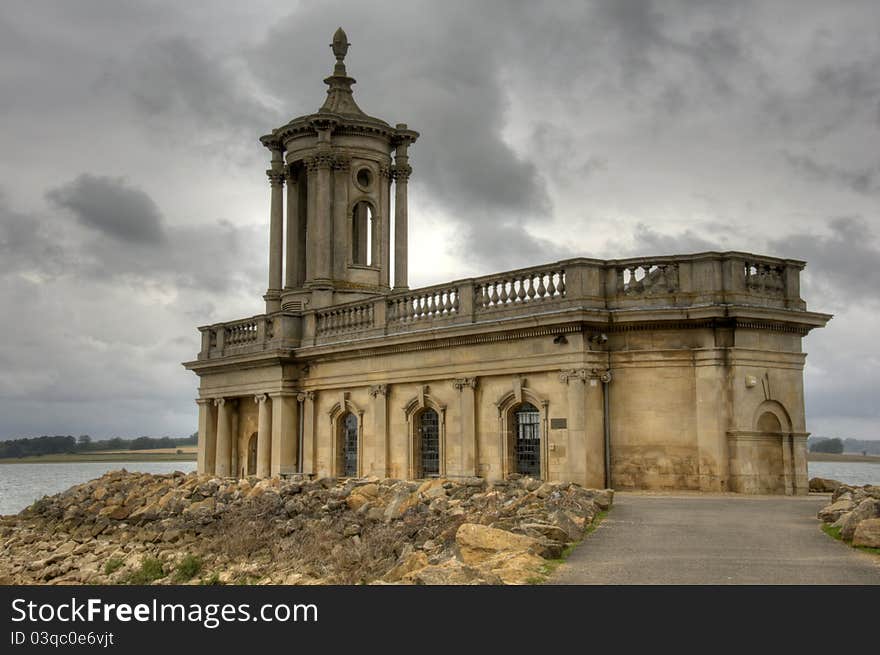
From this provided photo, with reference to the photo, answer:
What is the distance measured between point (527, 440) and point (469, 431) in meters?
1.83

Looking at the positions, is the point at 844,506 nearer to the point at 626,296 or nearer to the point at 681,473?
the point at 681,473

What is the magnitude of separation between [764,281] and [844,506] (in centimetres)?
808

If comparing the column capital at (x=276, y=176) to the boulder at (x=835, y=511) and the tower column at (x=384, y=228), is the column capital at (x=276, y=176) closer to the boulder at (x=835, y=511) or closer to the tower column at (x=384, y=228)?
the tower column at (x=384, y=228)

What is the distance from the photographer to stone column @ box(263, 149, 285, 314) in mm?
39250

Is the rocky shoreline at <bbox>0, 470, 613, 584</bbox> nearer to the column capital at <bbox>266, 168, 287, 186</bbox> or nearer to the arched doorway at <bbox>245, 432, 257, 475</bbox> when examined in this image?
the arched doorway at <bbox>245, 432, 257, 475</bbox>

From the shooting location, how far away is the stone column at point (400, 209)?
38.6 m

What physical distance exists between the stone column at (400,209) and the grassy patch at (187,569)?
1711 cm

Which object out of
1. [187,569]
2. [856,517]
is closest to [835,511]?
[856,517]

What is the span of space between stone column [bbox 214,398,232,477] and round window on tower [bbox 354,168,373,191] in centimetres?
886

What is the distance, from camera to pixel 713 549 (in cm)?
1572

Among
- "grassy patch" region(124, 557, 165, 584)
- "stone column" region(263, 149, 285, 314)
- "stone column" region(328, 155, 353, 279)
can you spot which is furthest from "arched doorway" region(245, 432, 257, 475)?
"grassy patch" region(124, 557, 165, 584)

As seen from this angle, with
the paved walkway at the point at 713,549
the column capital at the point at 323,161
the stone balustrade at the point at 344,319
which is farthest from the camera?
the column capital at the point at 323,161

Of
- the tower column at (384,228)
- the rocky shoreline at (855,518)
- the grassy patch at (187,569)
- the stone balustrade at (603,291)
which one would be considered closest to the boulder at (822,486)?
the stone balustrade at (603,291)

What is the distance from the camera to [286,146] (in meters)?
38.9
